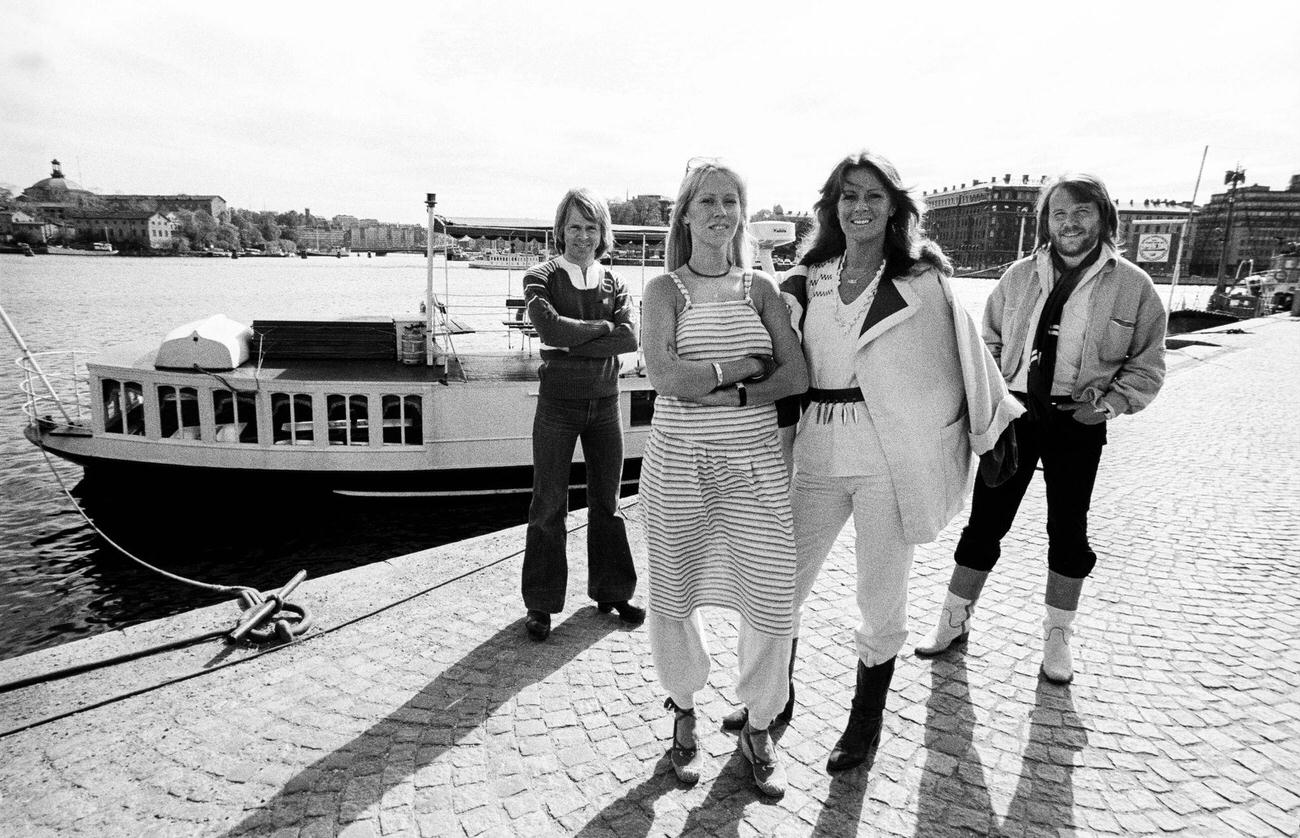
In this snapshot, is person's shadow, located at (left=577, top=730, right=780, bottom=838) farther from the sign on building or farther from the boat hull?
the sign on building

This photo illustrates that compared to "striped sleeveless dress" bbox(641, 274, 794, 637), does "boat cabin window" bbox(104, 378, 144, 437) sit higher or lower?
lower

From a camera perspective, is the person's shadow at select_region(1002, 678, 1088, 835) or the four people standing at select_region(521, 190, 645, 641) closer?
the person's shadow at select_region(1002, 678, 1088, 835)

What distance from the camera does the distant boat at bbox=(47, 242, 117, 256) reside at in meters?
129

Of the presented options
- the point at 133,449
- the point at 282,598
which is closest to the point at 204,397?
the point at 133,449

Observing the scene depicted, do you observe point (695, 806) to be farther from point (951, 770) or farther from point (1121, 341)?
point (1121, 341)

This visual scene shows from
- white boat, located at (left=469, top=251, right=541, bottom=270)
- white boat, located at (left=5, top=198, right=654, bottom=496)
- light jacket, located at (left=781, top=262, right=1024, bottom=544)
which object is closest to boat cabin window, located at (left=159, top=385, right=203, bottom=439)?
white boat, located at (left=5, top=198, right=654, bottom=496)

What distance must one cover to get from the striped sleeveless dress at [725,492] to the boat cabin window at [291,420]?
364 inches

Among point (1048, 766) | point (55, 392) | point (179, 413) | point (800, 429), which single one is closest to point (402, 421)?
point (179, 413)

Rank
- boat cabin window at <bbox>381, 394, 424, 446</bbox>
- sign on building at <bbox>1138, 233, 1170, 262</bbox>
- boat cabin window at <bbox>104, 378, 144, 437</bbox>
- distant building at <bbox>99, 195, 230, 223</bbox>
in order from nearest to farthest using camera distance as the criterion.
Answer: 1. boat cabin window at <bbox>381, 394, 424, 446</bbox>
2. boat cabin window at <bbox>104, 378, 144, 437</bbox>
3. sign on building at <bbox>1138, 233, 1170, 262</bbox>
4. distant building at <bbox>99, 195, 230, 223</bbox>

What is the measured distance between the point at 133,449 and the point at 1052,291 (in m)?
11.9

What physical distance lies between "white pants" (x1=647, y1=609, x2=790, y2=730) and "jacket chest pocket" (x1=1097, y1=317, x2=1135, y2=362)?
200 cm

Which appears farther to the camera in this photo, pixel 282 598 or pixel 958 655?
pixel 282 598

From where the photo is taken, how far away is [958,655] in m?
3.74

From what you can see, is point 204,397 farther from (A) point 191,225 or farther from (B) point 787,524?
(A) point 191,225
